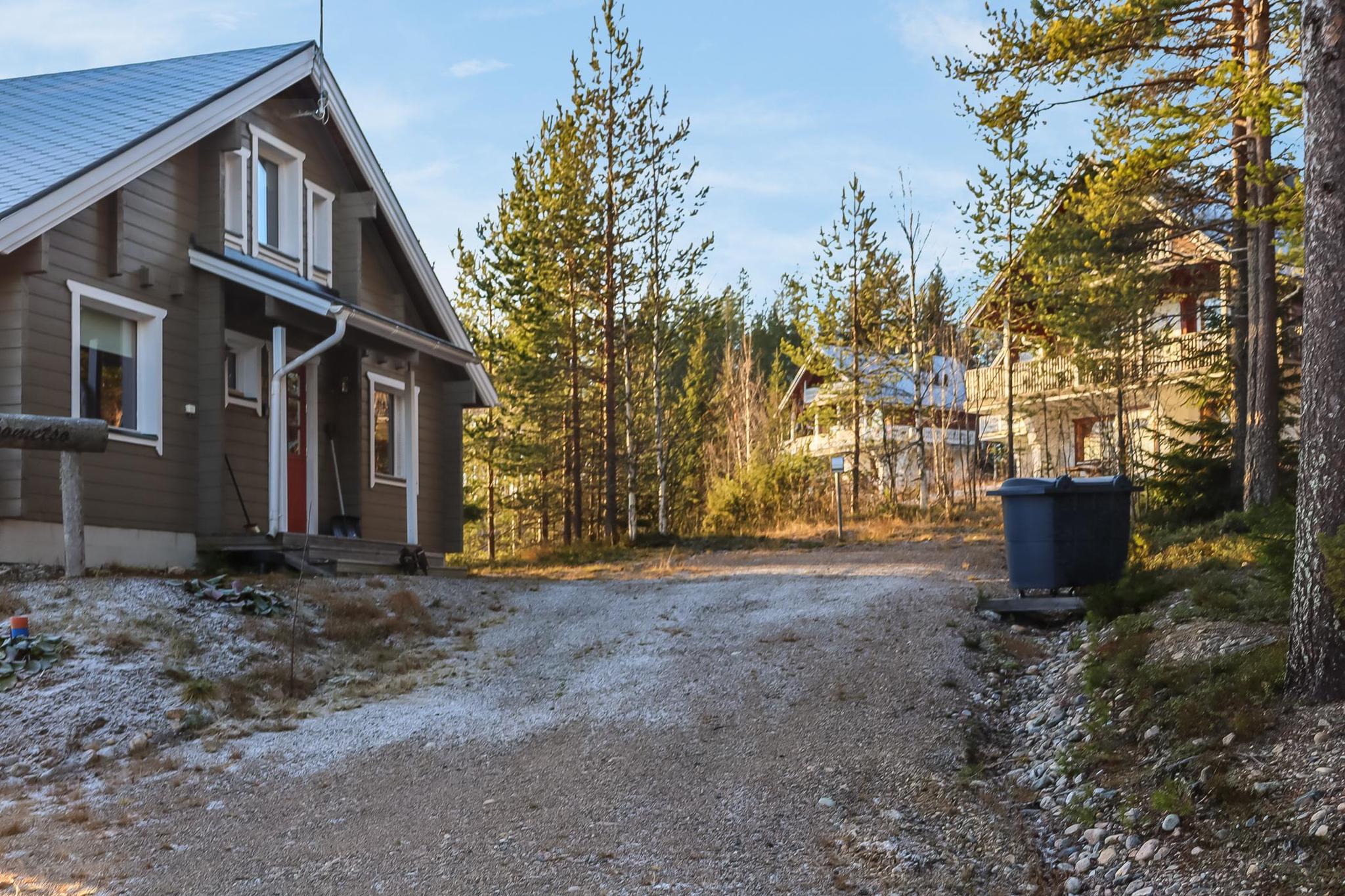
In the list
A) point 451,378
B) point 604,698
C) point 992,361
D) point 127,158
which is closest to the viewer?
point 604,698

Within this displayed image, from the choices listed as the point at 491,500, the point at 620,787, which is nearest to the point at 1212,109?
the point at 620,787

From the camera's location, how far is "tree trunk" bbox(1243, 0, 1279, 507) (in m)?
15.8

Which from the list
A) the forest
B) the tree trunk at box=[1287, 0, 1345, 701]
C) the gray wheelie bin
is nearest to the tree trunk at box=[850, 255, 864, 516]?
the forest

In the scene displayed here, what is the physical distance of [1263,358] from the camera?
51.9ft

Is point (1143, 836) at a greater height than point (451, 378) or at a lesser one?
lesser

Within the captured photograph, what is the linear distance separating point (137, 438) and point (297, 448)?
3.30 metres

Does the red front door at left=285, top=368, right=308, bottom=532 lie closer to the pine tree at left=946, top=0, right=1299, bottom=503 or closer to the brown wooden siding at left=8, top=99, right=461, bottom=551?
the brown wooden siding at left=8, top=99, right=461, bottom=551

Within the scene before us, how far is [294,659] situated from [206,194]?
6.90 m

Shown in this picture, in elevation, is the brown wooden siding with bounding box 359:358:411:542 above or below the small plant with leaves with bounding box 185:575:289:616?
above

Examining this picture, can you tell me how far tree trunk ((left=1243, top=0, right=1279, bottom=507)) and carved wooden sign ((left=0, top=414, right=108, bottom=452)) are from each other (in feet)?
42.5

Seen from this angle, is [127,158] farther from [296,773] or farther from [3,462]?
[296,773]

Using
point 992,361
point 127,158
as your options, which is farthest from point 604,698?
point 992,361

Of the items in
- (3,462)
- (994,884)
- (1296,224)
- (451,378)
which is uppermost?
(1296,224)

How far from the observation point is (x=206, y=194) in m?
15.1
